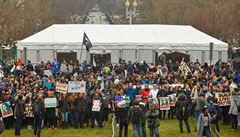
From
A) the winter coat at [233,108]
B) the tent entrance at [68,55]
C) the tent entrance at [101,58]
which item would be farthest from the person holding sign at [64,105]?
the tent entrance at [68,55]

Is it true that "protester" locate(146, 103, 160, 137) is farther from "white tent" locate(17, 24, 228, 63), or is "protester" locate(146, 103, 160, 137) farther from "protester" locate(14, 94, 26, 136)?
"white tent" locate(17, 24, 228, 63)

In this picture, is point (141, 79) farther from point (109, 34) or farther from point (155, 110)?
point (109, 34)

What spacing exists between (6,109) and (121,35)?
22.1 metres

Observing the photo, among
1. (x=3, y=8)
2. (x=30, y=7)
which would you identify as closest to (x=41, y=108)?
(x=3, y=8)

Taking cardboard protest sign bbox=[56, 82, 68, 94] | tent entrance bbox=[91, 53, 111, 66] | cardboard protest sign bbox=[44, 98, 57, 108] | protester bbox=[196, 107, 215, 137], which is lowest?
protester bbox=[196, 107, 215, 137]

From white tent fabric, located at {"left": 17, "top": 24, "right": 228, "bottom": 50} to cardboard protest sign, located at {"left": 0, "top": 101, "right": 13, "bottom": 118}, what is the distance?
19214 millimetres

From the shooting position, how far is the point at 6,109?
2105 centimetres

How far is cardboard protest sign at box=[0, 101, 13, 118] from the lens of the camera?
68.7 feet

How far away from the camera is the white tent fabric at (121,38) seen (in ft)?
133

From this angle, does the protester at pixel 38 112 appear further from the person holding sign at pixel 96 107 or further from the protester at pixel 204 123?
the protester at pixel 204 123

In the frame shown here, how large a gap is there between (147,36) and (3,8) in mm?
21896

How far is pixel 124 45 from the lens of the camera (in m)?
40.7

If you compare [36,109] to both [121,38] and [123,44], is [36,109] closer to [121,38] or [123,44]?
[123,44]

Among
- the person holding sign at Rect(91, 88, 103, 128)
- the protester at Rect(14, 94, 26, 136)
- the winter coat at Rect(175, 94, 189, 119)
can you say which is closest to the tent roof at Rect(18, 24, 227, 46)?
the person holding sign at Rect(91, 88, 103, 128)
